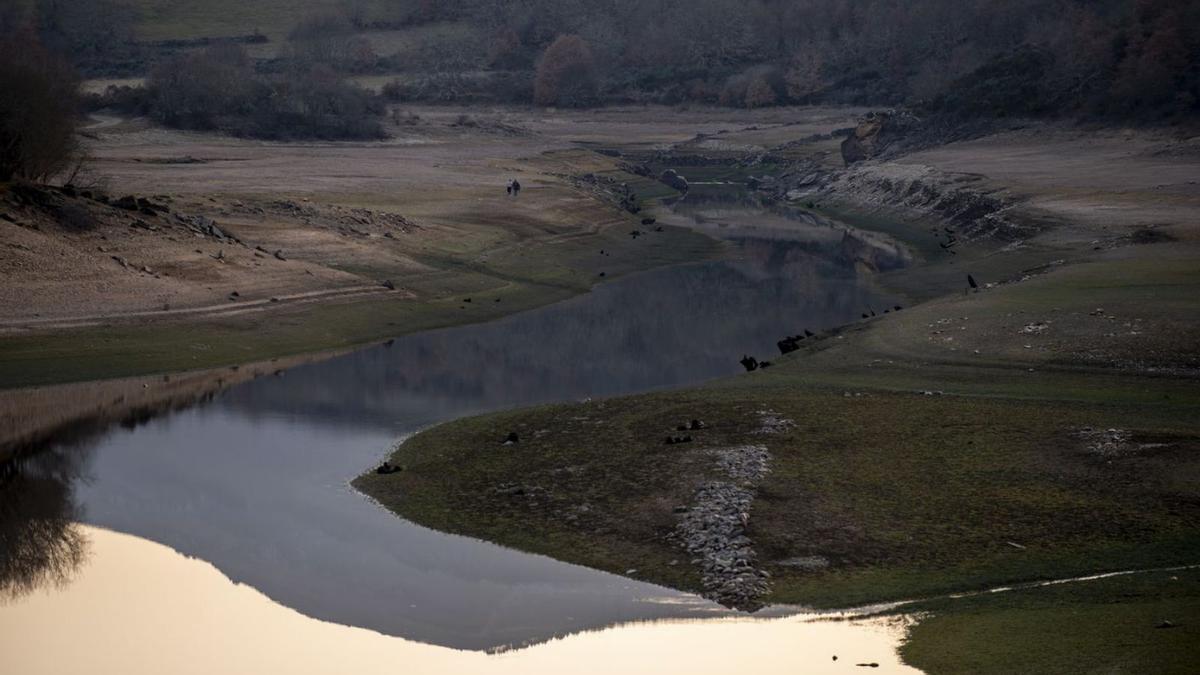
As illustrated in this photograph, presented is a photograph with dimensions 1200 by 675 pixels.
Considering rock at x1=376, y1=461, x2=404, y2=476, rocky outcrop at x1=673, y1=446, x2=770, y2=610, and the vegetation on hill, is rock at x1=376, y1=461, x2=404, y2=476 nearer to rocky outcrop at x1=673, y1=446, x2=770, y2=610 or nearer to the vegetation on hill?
rocky outcrop at x1=673, y1=446, x2=770, y2=610

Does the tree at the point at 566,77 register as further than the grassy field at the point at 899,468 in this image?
Yes

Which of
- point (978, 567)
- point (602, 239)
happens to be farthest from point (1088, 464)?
point (602, 239)

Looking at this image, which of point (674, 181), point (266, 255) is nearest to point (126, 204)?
point (266, 255)

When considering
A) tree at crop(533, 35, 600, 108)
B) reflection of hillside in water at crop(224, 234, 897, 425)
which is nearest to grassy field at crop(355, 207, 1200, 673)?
reflection of hillside in water at crop(224, 234, 897, 425)

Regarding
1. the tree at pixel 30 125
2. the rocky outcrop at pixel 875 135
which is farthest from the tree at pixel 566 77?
the tree at pixel 30 125

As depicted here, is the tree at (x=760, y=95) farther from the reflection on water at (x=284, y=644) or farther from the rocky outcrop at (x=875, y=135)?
the reflection on water at (x=284, y=644)

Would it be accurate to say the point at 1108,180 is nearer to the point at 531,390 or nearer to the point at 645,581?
the point at 531,390

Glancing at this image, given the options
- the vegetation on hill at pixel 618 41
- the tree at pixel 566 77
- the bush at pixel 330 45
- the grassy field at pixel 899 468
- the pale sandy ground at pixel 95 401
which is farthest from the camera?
the bush at pixel 330 45
